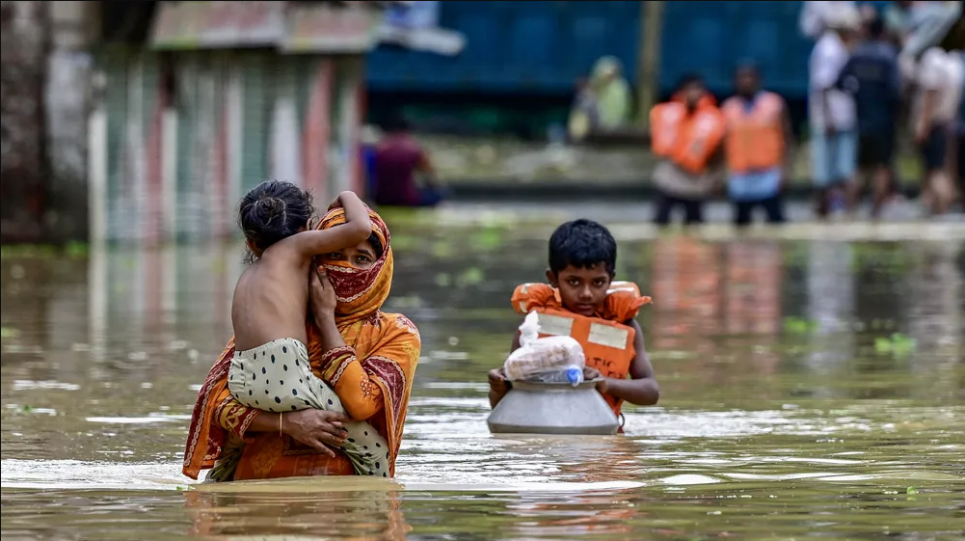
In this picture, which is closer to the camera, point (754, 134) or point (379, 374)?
point (379, 374)

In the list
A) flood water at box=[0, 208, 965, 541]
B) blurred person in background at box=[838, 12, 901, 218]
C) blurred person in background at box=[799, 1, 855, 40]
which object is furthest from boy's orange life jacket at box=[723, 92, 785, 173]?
flood water at box=[0, 208, 965, 541]

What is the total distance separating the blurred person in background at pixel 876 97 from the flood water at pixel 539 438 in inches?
335

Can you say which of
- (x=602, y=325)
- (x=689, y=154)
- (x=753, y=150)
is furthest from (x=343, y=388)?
(x=753, y=150)

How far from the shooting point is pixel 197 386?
10.3 m

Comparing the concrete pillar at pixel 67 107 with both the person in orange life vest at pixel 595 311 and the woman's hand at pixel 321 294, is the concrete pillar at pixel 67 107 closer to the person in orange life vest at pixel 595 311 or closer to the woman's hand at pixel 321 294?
the person in orange life vest at pixel 595 311

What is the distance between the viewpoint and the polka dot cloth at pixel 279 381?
6.70 meters

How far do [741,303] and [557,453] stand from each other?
7810 mm

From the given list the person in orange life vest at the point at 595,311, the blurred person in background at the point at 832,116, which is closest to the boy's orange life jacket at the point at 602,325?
the person in orange life vest at the point at 595,311

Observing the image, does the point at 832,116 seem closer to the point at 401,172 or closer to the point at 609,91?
the point at 401,172

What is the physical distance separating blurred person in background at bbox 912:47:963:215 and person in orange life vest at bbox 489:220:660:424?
66.6 feet

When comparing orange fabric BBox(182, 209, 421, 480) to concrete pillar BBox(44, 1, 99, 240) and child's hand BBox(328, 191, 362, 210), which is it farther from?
concrete pillar BBox(44, 1, 99, 240)

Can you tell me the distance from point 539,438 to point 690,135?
Answer: 1885cm

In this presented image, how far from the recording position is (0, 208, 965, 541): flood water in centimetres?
631

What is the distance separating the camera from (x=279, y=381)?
669 cm
